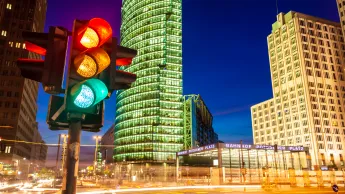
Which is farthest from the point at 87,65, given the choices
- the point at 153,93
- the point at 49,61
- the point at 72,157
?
the point at 153,93

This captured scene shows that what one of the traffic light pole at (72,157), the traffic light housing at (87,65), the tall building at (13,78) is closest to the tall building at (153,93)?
the tall building at (13,78)

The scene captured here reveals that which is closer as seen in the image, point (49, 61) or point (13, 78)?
point (49, 61)

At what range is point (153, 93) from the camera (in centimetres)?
11400

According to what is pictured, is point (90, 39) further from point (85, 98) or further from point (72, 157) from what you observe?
point (72, 157)

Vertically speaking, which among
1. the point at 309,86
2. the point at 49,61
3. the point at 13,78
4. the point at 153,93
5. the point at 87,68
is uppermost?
the point at 13,78

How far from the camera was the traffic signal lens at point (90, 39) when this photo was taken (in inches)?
131

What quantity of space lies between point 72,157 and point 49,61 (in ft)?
4.27

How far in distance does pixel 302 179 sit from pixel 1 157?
3877 inches

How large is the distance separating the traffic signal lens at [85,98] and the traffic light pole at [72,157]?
294 millimetres

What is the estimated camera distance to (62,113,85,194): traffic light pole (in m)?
3.30

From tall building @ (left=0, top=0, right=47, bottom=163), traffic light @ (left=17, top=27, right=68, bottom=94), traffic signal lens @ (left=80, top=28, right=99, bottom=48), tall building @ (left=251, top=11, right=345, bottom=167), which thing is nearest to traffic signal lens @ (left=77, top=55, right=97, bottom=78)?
traffic signal lens @ (left=80, top=28, right=99, bottom=48)

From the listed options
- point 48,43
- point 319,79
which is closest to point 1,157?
point 48,43

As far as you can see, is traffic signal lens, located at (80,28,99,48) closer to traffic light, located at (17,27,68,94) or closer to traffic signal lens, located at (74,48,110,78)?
traffic signal lens, located at (74,48,110,78)

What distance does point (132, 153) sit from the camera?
4493 inches
